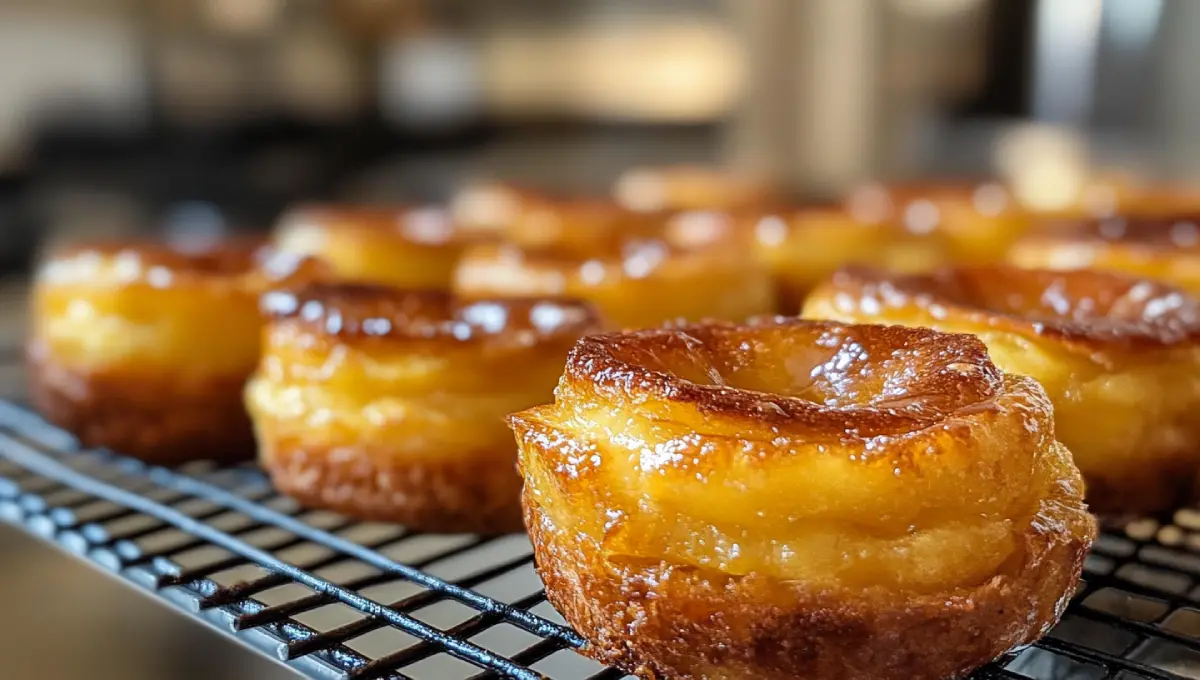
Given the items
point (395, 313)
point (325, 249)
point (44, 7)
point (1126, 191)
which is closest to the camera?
point (395, 313)

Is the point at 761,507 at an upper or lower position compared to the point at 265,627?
upper

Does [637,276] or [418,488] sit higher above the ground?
[637,276]

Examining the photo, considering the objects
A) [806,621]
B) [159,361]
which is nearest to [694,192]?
[159,361]

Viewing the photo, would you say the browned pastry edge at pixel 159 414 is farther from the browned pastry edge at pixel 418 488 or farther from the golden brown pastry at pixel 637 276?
the golden brown pastry at pixel 637 276

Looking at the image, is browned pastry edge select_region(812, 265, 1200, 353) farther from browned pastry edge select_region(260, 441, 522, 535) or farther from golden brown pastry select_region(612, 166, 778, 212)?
golden brown pastry select_region(612, 166, 778, 212)

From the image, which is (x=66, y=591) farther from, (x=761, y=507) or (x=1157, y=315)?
(x=1157, y=315)

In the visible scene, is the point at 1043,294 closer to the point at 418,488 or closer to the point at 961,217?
the point at 418,488

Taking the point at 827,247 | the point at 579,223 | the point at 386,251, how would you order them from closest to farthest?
the point at 386,251
the point at 827,247
the point at 579,223

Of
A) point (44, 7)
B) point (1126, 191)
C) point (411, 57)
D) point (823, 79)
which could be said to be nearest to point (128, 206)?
point (44, 7)
